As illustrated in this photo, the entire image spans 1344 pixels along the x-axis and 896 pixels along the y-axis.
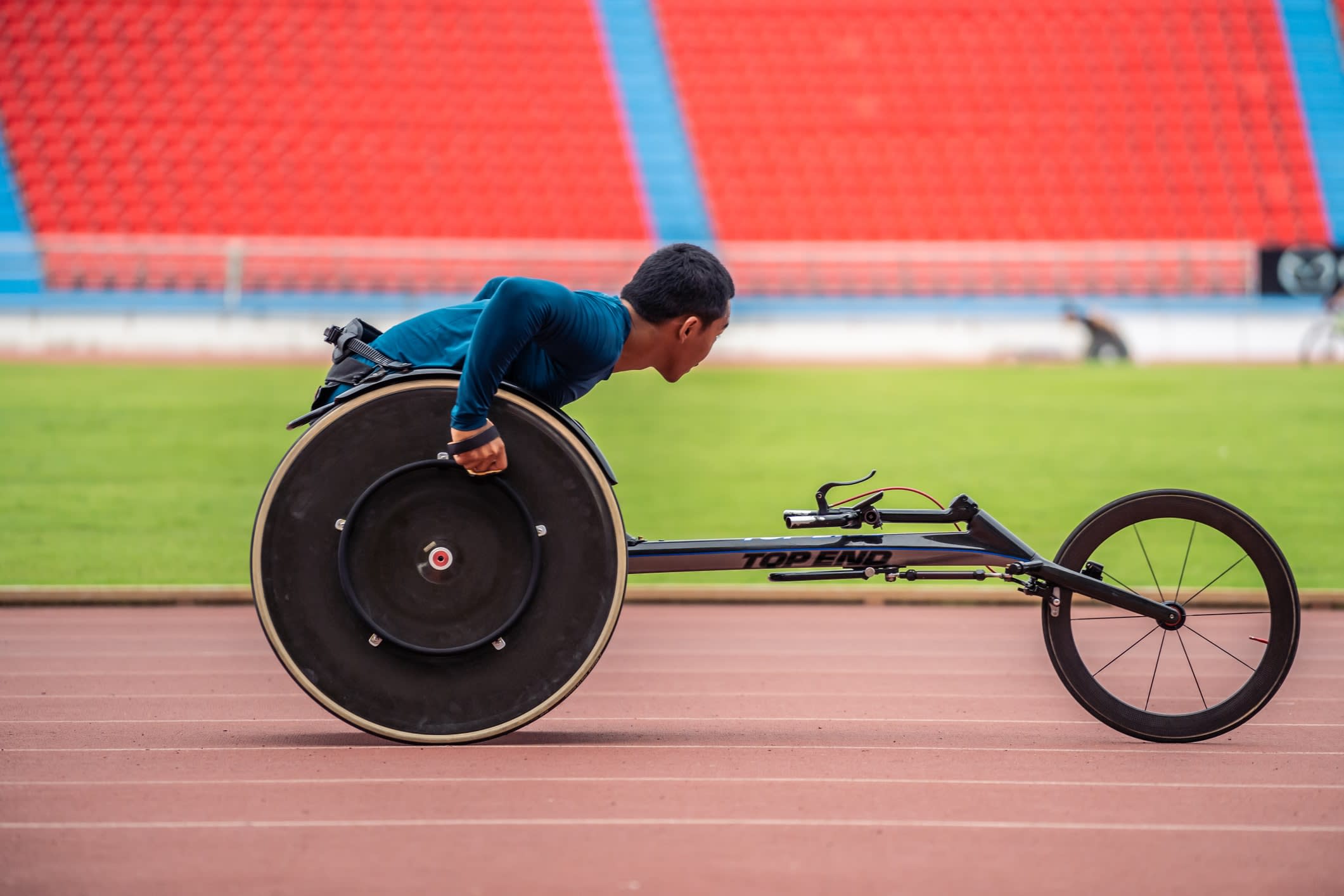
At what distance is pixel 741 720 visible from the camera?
3928 millimetres

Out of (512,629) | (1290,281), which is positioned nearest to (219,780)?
(512,629)

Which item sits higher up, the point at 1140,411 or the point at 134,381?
the point at 134,381

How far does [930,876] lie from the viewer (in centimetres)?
260

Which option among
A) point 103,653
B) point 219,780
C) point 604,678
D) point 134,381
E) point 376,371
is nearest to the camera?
point 219,780

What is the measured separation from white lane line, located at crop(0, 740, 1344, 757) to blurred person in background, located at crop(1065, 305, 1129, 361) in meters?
15.6

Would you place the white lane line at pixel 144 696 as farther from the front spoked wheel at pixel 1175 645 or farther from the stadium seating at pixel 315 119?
the stadium seating at pixel 315 119

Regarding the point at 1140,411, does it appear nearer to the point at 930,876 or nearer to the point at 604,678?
the point at 604,678

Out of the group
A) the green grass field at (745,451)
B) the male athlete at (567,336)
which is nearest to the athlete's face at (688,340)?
the male athlete at (567,336)

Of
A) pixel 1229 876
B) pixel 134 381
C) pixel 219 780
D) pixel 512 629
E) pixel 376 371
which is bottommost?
pixel 1229 876

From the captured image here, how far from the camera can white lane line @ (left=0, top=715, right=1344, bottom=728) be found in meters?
3.79

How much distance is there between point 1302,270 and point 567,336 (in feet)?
61.1

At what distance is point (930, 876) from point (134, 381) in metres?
13.1

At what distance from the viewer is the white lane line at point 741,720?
3.79m

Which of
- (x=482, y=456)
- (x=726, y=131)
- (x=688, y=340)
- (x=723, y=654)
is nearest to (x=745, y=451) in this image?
(x=723, y=654)
